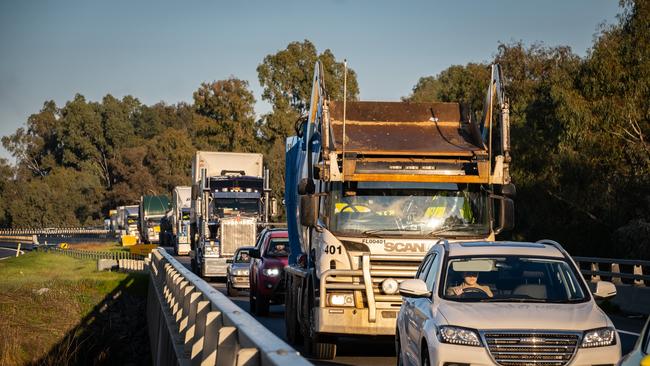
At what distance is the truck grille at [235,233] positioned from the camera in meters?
41.5

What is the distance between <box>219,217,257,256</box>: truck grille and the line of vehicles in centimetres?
1999

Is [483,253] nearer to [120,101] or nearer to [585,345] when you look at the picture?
[585,345]

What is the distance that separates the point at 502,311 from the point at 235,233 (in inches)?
1261

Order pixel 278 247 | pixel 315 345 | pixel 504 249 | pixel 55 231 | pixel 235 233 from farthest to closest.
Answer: pixel 55 231
pixel 235 233
pixel 278 247
pixel 315 345
pixel 504 249

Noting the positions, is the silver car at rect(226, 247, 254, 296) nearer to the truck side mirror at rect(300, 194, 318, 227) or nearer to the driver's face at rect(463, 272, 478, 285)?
the truck side mirror at rect(300, 194, 318, 227)

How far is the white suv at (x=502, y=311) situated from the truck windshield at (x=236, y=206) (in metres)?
30.7

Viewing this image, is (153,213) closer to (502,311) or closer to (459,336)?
Result: (502,311)

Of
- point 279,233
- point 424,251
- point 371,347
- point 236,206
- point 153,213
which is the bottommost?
point 153,213

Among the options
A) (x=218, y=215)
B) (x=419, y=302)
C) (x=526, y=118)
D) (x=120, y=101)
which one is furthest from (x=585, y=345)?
(x=120, y=101)

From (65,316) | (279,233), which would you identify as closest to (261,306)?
(279,233)

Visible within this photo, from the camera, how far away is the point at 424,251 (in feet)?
51.1

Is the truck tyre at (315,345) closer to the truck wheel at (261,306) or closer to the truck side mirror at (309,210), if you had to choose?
the truck side mirror at (309,210)

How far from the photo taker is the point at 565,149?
46.5 m

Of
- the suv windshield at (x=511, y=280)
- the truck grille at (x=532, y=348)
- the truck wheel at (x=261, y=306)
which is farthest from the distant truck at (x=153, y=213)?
the truck grille at (x=532, y=348)
